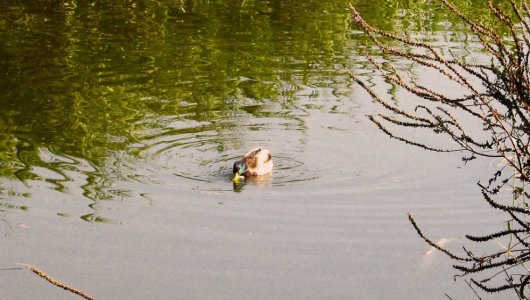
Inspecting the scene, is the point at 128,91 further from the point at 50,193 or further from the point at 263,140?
the point at 50,193

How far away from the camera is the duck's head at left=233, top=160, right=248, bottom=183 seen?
9026 mm

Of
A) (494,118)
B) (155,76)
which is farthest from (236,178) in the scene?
(155,76)

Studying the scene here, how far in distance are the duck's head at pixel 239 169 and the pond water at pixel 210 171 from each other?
0.12m

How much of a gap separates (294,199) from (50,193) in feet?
6.64

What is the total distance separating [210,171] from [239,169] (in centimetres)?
33

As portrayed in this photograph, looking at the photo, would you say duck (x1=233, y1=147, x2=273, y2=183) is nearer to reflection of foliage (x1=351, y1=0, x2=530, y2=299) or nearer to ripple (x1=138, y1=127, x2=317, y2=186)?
ripple (x1=138, y1=127, x2=317, y2=186)

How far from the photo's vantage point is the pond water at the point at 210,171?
6.79 m

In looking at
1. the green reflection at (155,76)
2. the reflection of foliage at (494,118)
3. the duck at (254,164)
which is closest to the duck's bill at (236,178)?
the duck at (254,164)

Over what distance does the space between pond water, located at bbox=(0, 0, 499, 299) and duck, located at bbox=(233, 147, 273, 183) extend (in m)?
0.12

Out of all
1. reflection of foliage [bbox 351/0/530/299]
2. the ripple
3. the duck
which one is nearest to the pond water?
the ripple

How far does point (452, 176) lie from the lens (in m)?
8.91

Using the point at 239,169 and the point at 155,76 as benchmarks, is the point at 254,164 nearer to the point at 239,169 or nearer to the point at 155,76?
the point at 239,169

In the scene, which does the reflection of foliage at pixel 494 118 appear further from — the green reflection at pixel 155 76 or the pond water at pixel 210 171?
the green reflection at pixel 155 76

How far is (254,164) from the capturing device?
352 inches
